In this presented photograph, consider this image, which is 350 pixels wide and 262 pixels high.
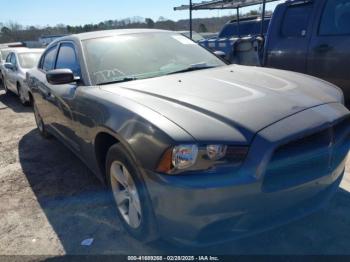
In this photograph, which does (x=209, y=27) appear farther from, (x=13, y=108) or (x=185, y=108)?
(x=185, y=108)

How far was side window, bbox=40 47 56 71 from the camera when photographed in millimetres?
4895

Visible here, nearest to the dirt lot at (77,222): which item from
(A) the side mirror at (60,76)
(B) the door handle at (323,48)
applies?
(A) the side mirror at (60,76)

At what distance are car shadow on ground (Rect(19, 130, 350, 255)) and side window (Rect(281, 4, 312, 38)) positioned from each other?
2895 millimetres

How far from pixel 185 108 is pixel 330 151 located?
104cm

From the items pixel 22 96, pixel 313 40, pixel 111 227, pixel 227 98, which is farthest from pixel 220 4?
pixel 111 227

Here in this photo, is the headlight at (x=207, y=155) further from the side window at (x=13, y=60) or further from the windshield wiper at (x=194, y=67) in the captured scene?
the side window at (x=13, y=60)

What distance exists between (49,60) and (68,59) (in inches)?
44.9

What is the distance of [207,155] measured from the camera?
7.16ft

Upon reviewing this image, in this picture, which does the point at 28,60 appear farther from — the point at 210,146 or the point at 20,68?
the point at 210,146

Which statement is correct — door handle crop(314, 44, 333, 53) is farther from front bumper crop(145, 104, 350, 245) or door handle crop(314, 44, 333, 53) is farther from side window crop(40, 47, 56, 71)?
side window crop(40, 47, 56, 71)

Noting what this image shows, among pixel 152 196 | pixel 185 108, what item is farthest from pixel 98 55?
pixel 152 196

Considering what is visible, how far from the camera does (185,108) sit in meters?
2.46

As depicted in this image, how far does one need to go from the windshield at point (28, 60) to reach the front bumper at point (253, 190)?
8533 millimetres

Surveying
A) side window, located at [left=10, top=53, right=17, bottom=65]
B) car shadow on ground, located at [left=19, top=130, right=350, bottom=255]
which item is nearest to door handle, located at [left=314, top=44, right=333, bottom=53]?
car shadow on ground, located at [left=19, top=130, right=350, bottom=255]
